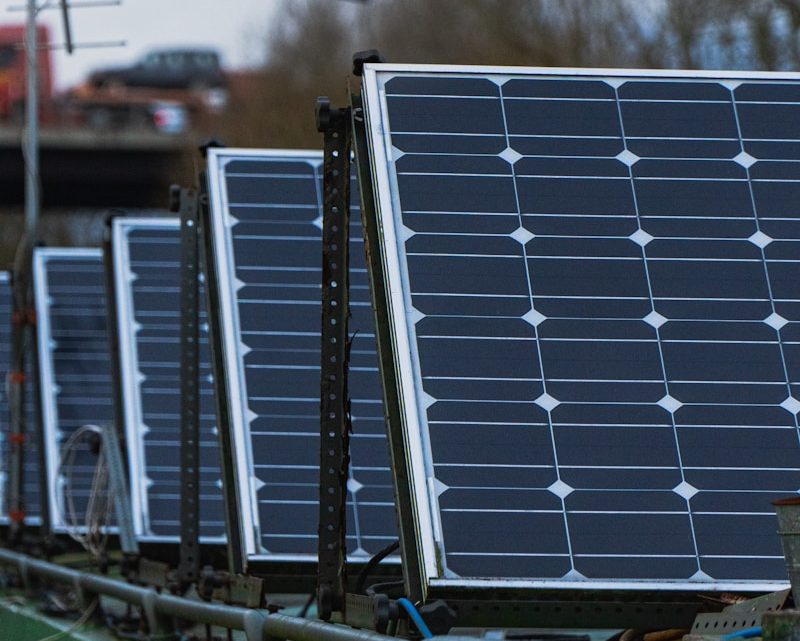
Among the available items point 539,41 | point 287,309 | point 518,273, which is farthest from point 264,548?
point 539,41

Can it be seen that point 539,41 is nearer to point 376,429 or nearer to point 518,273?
point 376,429

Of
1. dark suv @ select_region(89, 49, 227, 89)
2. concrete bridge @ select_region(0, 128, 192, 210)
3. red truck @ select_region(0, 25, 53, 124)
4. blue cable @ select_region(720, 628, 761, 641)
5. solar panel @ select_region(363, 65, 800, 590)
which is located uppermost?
dark suv @ select_region(89, 49, 227, 89)

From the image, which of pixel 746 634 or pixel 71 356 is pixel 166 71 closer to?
pixel 71 356

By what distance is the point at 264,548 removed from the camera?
35.4 feet

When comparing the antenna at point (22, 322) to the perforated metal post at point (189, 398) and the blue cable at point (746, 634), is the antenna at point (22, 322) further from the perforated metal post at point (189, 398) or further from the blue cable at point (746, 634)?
the blue cable at point (746, 634)

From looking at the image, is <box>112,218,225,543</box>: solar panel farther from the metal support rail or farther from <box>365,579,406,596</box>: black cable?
<box>365,579,406,596</box>: black cable

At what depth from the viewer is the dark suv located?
74875mm

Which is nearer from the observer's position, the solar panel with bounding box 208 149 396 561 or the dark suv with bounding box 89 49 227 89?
the solar panel with bounding box 208 149 396 561

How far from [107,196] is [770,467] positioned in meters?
59.4

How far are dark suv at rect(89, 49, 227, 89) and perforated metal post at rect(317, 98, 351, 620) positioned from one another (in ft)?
218

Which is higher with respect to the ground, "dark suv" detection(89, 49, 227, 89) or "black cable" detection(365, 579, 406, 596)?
"dark suv" detection(89, 49, 227, 89)

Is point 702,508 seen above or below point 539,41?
below

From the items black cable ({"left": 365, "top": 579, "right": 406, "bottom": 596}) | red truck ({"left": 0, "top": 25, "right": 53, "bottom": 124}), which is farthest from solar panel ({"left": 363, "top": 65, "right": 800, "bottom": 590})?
red truck ({"left": 0, "top": 25, "right": 53, "bottom": 124})

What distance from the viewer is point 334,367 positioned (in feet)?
27.7
